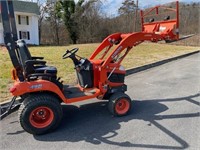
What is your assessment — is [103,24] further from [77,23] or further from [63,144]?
[63,144]

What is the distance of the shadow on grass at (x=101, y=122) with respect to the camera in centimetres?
385

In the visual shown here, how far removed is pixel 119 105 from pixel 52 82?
1418mm

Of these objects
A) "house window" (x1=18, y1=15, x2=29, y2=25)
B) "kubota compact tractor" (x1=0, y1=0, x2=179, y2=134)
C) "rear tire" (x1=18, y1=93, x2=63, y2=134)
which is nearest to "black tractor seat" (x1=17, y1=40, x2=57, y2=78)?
"kubota compact tractor" (x1=0, y1=0, x2=179, y2=134)

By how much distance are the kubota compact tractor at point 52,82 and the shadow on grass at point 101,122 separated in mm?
218

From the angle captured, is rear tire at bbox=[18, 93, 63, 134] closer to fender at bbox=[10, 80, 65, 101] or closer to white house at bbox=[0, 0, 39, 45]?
fender at bbox=[10, 80, 65, 101]

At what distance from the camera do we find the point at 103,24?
1167 inches

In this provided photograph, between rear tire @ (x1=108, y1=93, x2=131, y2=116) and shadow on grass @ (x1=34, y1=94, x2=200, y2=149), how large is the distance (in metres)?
0.12

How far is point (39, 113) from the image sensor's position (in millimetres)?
4141

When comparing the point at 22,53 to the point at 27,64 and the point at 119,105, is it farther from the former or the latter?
the point at 119,105

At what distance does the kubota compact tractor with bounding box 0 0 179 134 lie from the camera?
4.04 metres

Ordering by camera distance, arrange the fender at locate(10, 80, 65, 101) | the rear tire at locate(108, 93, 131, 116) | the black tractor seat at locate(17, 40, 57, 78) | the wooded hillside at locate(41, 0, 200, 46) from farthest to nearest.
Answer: the wooded hillside at locate(41, 0, 200, 46) → the rear tire at locate(108, 93, 131, 116) → the black tractor seat at locate(17, 40, 57, 78) → the fender at locate(10, 80, 65, 101)

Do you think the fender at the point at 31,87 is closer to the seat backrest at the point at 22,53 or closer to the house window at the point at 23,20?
the seat backrest at the point at 22,53

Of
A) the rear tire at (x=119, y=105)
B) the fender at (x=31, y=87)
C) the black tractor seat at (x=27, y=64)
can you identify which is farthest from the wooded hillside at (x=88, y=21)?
the fender at (x=31, y=87)

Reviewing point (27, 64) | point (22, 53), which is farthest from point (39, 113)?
point (22, 53)
